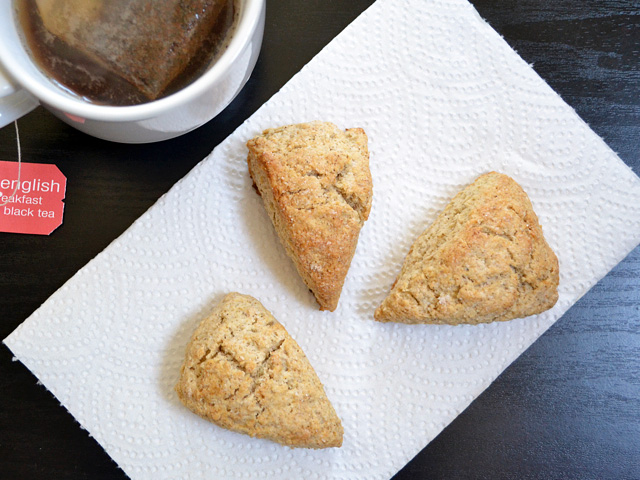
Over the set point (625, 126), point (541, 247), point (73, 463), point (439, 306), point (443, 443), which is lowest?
point (73, 463)

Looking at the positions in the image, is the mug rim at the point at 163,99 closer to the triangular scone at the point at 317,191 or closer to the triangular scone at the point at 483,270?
the triangular scone at the point at 317,191

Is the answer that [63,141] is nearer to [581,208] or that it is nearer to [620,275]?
[581,208]

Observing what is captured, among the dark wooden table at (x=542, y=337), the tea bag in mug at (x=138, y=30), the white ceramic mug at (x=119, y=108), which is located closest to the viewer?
the white ceramic mug at (x=119, y=108)

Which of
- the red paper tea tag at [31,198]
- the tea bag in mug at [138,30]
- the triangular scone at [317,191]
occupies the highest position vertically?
the tea bag in mug at [138,30]

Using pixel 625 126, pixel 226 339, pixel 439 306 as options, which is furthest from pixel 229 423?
pixel 625 126

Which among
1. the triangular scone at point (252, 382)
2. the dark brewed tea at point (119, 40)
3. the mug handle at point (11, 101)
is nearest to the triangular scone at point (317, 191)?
the triangular scone at point (252, 382)

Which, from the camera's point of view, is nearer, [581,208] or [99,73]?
[99,73]

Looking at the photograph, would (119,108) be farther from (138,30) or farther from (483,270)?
(483,270)

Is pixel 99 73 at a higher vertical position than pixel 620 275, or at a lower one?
higher
